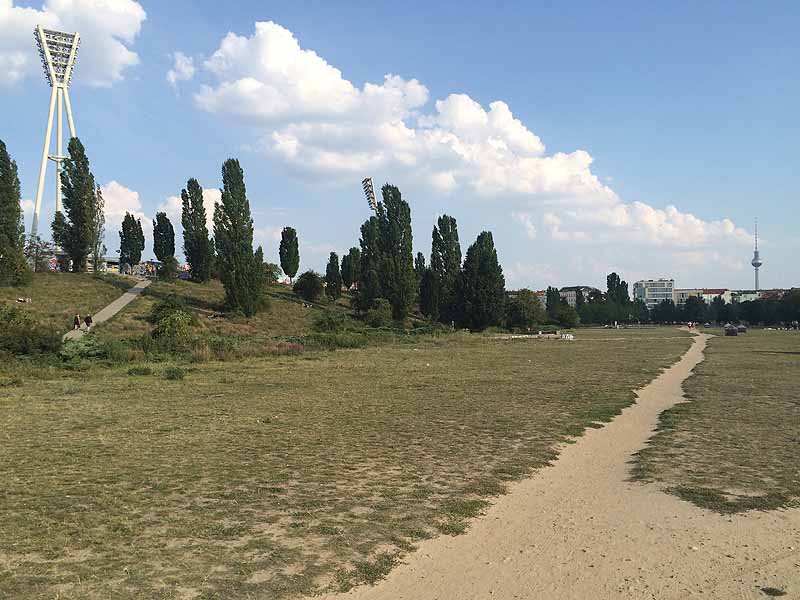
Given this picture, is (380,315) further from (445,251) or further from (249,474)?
(249,474)

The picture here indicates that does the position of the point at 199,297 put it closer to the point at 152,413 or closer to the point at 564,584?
the point at 152,413

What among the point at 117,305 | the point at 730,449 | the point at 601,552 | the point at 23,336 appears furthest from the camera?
the point at 117,305

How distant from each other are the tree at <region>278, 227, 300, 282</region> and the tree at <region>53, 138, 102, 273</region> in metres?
30.1


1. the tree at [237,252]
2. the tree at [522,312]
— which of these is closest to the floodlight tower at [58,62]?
the tree at [237,252]

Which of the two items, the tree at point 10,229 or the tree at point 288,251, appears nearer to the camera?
the tree at point 10,229

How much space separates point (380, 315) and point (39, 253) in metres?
31.8

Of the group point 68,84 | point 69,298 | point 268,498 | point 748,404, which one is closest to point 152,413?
point 268,498

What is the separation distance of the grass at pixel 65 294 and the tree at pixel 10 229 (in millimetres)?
1146

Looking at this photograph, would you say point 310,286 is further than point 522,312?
No

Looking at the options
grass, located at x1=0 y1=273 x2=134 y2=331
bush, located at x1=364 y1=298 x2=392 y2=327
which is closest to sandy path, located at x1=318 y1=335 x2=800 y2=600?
grass, located at x1=0 y1=273 x2=134 y2=331

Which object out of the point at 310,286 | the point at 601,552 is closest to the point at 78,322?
the point at 310,286

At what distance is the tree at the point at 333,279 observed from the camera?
243 feet

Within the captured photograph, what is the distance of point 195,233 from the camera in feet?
204

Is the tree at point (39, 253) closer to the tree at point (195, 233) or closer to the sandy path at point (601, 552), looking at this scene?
the tree at point (195, 233)
